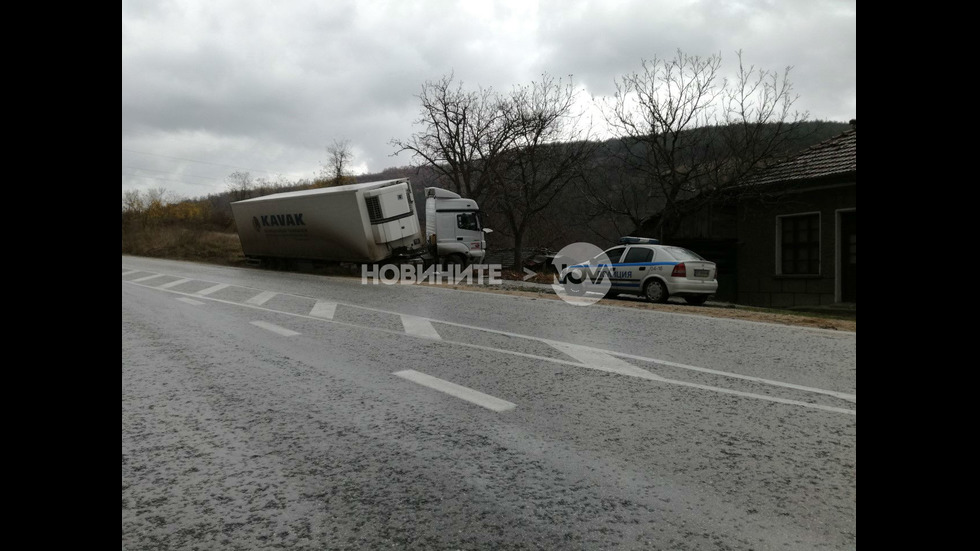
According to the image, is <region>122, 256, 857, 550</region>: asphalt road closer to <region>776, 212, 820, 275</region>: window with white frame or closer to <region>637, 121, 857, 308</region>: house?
<region>637, 121, 857, 308</region>: house

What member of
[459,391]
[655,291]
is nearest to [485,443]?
[459,391]

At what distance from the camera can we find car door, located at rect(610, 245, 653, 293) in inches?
557

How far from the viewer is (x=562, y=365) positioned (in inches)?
229

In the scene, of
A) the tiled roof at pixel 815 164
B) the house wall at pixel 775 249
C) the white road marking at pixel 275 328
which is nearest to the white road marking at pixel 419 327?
the white road marking at pixel 275 328

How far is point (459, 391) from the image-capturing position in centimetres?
471

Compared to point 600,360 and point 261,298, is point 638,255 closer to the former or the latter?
point 600,360

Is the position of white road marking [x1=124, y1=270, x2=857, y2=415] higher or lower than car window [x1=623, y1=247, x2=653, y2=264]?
lower

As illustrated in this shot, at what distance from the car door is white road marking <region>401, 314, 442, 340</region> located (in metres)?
6.93

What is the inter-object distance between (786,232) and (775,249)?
64cm

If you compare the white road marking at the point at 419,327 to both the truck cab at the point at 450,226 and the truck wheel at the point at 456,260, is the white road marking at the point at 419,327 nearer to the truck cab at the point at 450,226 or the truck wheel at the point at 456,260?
the truck cab at the point at 450,226

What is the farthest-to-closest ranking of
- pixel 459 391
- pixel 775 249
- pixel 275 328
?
pixel 775 249 < pixel 275 328 < pixel 459 391

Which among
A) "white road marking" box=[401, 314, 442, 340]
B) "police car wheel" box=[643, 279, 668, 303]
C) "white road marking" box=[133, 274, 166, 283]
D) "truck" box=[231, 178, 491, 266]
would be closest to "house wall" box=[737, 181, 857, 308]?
"police car wheel" box=[643, 279, 668, 303]

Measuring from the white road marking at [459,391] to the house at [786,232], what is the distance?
1372cm

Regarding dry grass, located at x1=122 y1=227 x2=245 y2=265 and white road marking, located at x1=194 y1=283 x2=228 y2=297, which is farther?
dry grass, located at x1=122 y1=227 x2=245 y2=265
